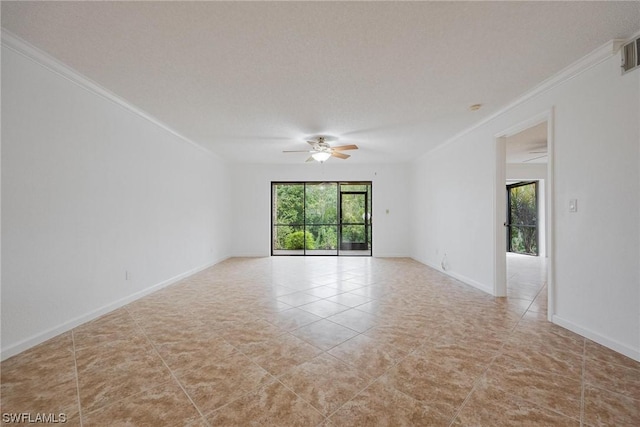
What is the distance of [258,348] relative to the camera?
91.8 inches

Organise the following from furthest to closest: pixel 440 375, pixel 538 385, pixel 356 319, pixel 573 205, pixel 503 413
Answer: pixel 356 319
pixel 573 205
pixel 440 375
pixel 538 385
pixel 503 413

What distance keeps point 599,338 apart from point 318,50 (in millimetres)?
3510

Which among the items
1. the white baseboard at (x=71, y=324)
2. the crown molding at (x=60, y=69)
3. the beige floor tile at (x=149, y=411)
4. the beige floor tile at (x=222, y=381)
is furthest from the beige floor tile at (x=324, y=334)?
the crown molding at (x=60, y=69)

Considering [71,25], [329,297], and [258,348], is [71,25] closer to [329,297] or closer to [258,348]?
[258,348]

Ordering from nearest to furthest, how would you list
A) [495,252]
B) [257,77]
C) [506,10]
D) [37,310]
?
1. [506,10]
2. [37,310]
3. [257,77]
4. [495,252]

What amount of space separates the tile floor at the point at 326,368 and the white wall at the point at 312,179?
3.89 metres

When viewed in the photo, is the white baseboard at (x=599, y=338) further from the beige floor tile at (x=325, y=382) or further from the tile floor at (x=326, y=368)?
the beige floor tile at (x=325, y=382)

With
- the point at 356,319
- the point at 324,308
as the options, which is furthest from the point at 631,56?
the point at 324,308

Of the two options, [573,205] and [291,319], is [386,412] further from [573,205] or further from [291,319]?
[573,205]

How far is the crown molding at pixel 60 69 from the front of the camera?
214cm

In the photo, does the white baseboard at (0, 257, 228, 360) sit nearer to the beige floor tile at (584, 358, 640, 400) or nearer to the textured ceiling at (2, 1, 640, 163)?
the textured ceiling at (2, 1, 640, 163)

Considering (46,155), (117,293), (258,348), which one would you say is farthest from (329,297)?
(46,155)

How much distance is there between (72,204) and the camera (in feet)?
8.94

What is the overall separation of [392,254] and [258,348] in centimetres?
567
